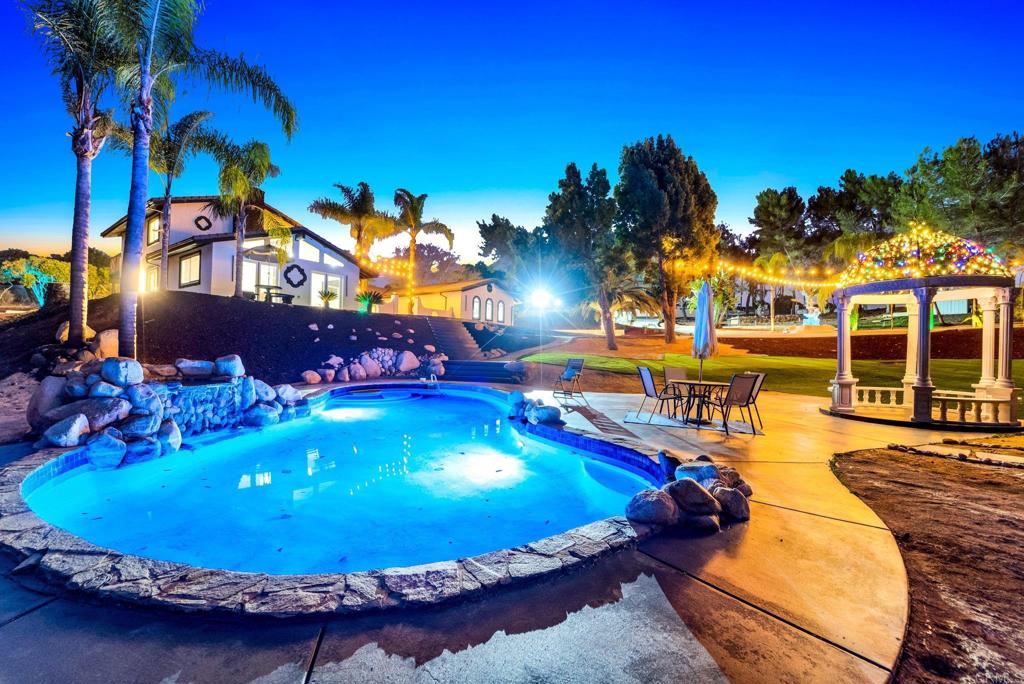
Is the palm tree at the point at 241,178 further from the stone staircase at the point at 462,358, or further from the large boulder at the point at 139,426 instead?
the large boulder at the point at 139,426

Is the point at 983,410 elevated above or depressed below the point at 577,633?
above

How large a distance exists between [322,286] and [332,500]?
74.0 ft

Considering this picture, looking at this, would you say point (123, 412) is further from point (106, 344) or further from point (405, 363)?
point (405, 363)

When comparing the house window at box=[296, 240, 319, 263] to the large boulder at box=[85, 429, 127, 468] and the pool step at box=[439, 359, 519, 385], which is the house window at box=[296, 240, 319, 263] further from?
the large boulder at box=[85, 429, 127, 468]

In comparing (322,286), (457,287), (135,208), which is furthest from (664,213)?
(135,208)

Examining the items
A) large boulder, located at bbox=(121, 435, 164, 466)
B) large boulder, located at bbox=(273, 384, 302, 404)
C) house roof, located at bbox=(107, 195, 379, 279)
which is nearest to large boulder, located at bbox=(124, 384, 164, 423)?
large boulder, located at bbox=(121, 435, 164, 466)

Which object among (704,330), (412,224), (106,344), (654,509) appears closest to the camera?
(654,509)

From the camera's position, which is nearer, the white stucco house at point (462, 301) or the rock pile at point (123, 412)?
the rock pile at point (123, 412)

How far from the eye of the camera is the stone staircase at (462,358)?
1636cm

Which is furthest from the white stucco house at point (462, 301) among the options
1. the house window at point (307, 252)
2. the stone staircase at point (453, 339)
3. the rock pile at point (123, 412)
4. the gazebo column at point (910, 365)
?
the gazebo column at point (910, 365)

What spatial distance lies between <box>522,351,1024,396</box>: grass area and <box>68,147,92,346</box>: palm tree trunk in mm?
13952

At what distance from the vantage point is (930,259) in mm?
8203

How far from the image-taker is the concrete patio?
6.16 feet

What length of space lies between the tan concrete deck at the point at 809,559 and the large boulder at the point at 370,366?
12.5 metres
